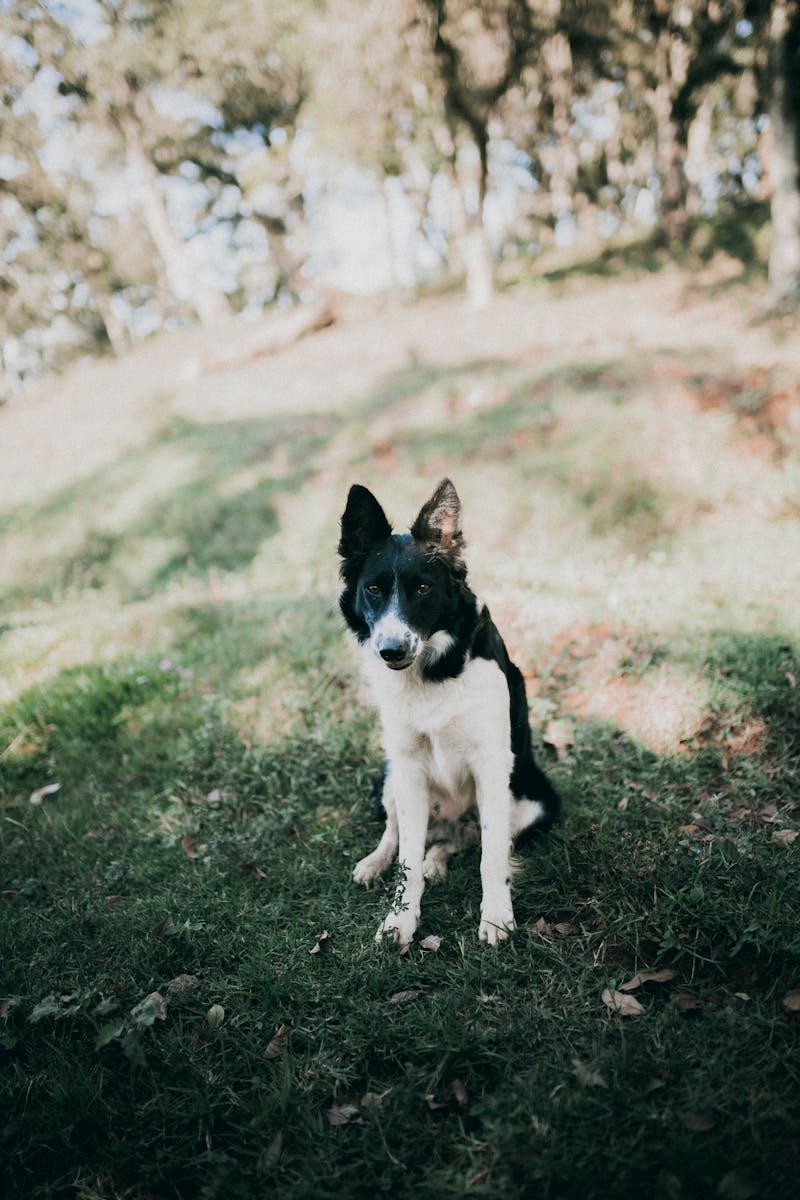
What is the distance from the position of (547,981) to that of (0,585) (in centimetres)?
971

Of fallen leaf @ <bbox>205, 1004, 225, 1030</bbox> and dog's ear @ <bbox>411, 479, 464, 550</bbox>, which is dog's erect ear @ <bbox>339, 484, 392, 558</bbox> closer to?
dog's ear @ <bbox>411, 479, 464, 550</bbox>

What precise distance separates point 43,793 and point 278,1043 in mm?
2759

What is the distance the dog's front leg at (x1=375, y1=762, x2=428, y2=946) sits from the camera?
9.62ft

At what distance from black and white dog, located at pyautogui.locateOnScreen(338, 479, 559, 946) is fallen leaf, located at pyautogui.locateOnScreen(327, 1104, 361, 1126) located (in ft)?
2.15

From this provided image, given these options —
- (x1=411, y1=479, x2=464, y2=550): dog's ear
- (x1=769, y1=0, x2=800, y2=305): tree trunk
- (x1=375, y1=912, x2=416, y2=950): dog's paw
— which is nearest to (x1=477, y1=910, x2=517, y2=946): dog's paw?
(x1=375, y1=912, x2=416, y2=950): dog's paw

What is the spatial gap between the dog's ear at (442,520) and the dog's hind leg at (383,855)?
1318 millimetres

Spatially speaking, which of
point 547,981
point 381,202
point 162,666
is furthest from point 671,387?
point 381,202

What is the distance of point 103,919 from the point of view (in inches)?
128

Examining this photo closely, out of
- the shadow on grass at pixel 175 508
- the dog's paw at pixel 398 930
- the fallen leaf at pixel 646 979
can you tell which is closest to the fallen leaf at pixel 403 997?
the dog's paw at pixel 398 930

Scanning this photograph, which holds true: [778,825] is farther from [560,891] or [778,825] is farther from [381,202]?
[381,202]

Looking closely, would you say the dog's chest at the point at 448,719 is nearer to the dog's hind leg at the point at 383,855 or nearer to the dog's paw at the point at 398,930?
the dog's hind leg at the point at 383,855

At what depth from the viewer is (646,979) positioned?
253 cm

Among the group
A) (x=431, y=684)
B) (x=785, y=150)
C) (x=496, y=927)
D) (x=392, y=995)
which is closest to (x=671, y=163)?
(x=785, y=150)

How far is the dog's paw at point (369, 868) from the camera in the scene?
130 inches
